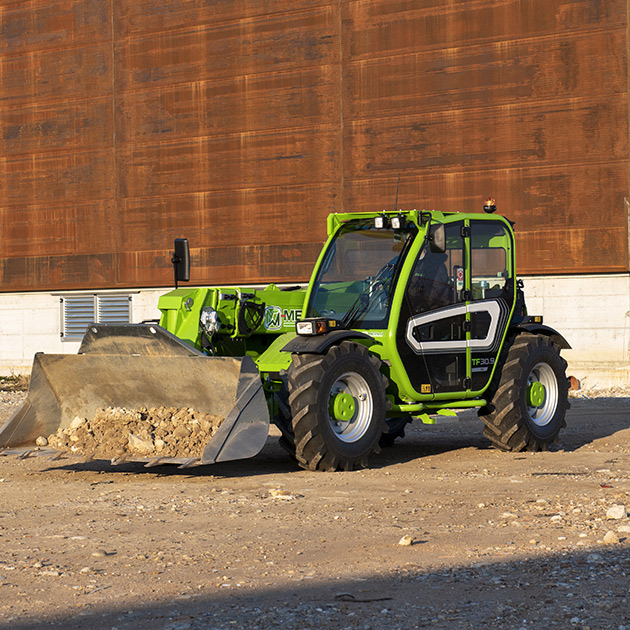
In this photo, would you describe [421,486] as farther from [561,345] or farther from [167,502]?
[561,345]

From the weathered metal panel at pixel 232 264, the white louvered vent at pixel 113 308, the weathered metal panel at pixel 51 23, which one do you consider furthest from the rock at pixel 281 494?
the weathered metal panel at pixel 51 23

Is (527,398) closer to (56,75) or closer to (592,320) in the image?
(592,320)

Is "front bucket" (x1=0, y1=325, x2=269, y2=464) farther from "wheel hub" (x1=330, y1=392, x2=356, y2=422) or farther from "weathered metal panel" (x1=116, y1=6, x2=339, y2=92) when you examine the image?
"weathered metal panel" (x1=116, y1=6, x2=339, y2=92)

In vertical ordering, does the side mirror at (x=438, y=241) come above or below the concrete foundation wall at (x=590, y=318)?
above

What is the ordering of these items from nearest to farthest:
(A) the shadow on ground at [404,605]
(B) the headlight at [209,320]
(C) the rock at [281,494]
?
1. (A) the shadow on ground at [404,605]
2. (C) the rock at [281,494]
3. (B) the headlight at [209,320]

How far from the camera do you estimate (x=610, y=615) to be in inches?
200

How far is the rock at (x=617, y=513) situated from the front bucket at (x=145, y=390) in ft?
10.2

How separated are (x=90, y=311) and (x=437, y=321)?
741 inches

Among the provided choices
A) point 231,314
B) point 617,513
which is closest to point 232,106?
point 231,314

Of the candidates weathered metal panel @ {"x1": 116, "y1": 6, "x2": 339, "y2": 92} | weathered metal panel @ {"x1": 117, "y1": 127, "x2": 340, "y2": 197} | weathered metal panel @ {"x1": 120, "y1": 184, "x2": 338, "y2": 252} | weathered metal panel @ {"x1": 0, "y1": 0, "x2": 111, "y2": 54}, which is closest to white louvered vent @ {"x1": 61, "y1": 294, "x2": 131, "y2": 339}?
weathered metal panel @ {"x1": 120, "y1": 184, "x2": 338, "y2": 252}

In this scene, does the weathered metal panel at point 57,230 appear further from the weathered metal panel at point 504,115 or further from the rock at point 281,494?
the rock at point 281,494

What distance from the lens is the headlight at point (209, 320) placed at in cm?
1086

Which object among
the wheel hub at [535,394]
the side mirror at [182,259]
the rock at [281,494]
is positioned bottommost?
the rock at [281,494]

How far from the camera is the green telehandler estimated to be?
32.1 ft
